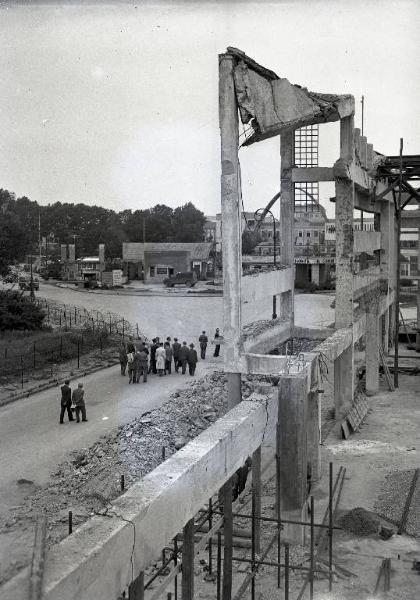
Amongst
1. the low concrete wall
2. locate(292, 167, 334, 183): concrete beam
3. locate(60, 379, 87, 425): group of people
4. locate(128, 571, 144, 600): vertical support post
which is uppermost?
locate(292, 167, 334, 183): concrete beam

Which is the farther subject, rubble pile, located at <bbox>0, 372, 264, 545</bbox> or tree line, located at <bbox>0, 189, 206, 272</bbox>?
tree line, located at <bbox>0, 189, 206, 272</bbox>

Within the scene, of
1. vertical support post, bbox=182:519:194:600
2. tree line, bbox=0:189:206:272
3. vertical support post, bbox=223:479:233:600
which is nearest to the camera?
vertical support post, bbox=182:519:194:600

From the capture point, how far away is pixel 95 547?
6.18 meters

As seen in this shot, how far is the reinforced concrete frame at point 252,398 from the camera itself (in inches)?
260

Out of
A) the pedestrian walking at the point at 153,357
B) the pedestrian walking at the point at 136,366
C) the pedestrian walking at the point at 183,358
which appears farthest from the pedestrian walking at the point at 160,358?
the pedestrian walking at the point at 136,366

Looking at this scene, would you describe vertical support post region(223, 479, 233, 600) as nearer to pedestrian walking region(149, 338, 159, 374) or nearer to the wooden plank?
the wooden plank

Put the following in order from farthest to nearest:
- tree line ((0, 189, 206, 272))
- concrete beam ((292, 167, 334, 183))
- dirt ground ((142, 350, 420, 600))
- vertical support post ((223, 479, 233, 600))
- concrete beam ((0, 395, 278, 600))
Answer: tree line ((0, 189, 206, 272)) < concrete beam ((292, 167, 334, 183)) < dirt ground ((142, 350, 420, 600)) < vertical support post ((223, 479, 233, 600)) < concrete beam ((0, 395, 278, 600))

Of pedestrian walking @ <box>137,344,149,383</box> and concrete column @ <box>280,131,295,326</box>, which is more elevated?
concrete column @ <box>280,131,295,326</box>

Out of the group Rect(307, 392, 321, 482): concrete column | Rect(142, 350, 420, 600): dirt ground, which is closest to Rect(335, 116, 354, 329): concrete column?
Rect(142, 350, 420, 600): dirt ground

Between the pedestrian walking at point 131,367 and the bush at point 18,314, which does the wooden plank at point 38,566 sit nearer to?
the pedestrian walking at point 131,367

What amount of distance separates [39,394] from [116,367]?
17.8 ft

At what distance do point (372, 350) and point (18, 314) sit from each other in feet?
66.7

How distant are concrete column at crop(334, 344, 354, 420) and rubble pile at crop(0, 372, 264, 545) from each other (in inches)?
132

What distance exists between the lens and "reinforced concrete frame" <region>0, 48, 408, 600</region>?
260 inches
